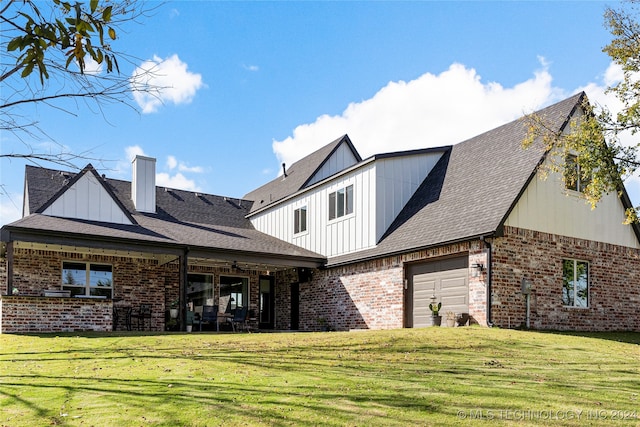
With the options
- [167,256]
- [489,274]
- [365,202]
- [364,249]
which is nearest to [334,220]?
[365,202]

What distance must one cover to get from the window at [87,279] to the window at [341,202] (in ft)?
26.0

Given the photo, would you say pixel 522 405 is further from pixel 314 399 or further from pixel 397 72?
pixel 397 72

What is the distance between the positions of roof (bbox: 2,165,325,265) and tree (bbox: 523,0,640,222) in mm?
8740

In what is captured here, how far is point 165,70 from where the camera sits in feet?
20.6

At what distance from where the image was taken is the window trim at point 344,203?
1969cm

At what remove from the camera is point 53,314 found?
14.7m

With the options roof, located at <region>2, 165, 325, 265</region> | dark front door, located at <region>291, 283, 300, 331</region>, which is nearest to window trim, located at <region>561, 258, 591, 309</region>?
roof, located at <region>2, 165, 325, 265</region>

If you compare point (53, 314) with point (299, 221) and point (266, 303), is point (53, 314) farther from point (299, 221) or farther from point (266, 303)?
point (299, 221)

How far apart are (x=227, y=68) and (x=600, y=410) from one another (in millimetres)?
11775

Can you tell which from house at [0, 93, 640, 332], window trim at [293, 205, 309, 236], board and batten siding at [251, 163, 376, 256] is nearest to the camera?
house at [0, 93, 640, 332]

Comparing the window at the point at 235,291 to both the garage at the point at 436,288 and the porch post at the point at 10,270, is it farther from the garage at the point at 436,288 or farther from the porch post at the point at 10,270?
the porch post at the point at 10,270

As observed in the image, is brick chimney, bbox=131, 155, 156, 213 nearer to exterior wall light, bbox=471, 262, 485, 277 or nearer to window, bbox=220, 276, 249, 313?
window, bbox=220, 276, 249, 313

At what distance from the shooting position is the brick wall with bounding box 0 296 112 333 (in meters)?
14.3

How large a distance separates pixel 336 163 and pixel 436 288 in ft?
34.2
